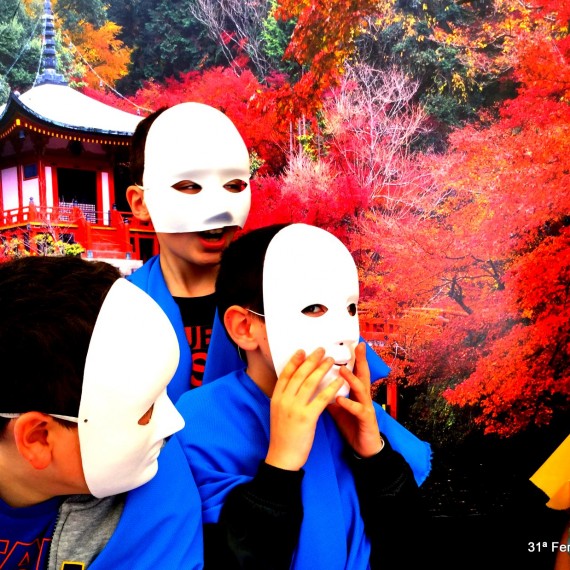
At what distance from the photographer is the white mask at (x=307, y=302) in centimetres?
113

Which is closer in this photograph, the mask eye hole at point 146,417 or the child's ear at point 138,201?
the mask eye hole at point 146,417

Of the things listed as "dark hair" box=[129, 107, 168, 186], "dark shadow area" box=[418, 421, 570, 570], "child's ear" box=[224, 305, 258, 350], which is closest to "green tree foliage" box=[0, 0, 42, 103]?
"dark hair" box=[129, 107, 168, 186]

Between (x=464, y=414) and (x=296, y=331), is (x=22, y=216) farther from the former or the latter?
(x=464, y=414)

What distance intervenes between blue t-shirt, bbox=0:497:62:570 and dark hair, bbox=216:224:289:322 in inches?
18.2

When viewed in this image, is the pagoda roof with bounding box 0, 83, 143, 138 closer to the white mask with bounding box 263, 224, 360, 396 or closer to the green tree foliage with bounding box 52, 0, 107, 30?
the green tree foliage with bounding box 52, 0, 107, 30

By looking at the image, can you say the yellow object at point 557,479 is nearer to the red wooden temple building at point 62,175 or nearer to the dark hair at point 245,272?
the dark hair at point 245,272

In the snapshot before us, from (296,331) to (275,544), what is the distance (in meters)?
0.35

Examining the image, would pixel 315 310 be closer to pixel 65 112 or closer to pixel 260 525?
pixel 260 525

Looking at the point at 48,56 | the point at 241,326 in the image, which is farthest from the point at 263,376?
the point at 48,56

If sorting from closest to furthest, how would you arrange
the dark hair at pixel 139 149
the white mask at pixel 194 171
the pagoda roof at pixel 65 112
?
the white mask at pixel 194 171 → the dark hair at pixel 139 149 → the pagoda roof at pixel 65 112

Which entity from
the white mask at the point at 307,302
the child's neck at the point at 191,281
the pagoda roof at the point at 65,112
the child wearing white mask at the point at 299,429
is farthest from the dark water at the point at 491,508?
the pagoda roof at the point at 65,112

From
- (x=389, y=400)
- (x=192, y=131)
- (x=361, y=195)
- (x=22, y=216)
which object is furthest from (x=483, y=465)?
(x=22, y=216)

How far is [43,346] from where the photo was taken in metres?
0.86

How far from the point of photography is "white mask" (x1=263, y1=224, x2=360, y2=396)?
3.70ft
